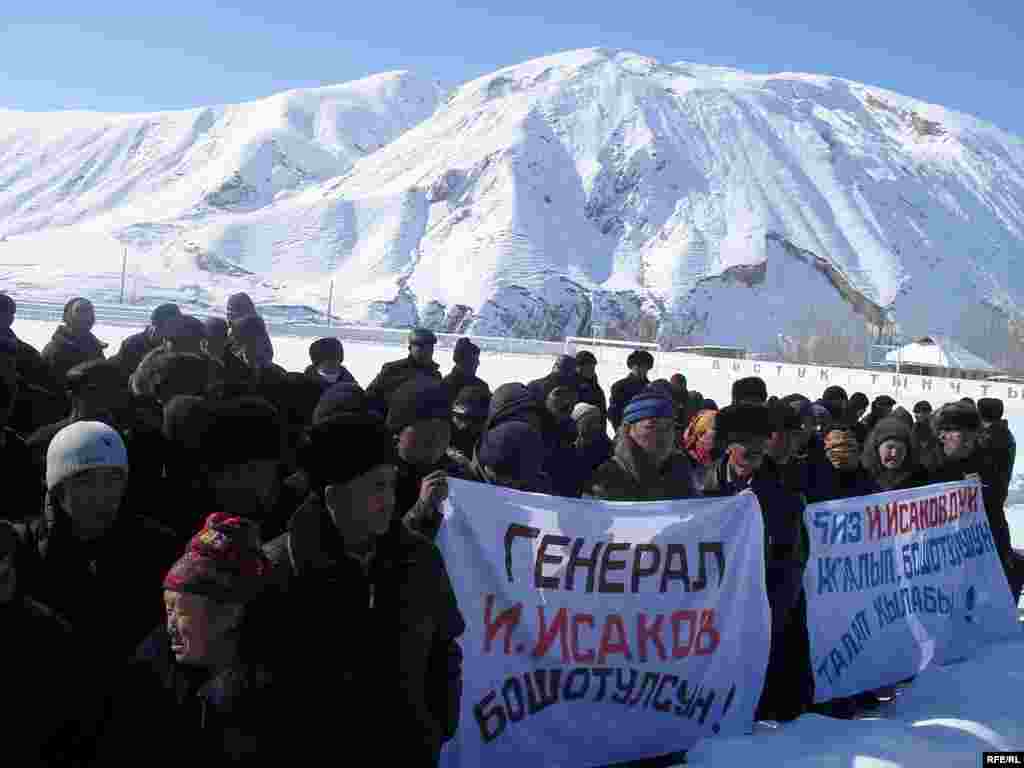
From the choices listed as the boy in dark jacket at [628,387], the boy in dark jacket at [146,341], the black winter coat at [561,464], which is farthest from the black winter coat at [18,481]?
the boy in dark jacket at [628,387]

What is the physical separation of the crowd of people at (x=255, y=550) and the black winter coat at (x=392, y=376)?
580 millimetres

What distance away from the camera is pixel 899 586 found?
222 inches

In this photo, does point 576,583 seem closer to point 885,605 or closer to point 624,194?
point 885,605

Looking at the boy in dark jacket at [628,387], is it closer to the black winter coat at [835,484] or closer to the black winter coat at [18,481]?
the black winter coat at [835,484]

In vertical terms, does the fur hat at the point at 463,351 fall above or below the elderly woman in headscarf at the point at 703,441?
above

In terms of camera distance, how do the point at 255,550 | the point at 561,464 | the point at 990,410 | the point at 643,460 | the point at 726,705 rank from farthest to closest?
1. the point at 990,410
2. the point at 561,464
3. the point at 643,460
4. the point at 726,705
5. the point at 255,550

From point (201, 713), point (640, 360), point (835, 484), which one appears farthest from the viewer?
point (640, 360)

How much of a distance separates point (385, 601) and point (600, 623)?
1.71 meters

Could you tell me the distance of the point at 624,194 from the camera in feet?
530

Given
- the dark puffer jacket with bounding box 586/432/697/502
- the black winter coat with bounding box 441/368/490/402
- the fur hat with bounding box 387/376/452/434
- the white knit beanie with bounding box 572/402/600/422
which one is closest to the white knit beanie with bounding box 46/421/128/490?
the fur hat with bounding box 387/376/452/434

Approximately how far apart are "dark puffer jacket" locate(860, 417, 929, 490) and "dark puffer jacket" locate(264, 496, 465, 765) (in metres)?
3.95

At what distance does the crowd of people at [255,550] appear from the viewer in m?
2.22

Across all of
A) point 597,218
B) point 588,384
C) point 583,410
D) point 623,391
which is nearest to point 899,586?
point 583,410

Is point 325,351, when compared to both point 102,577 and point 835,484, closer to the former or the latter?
point 835,484
